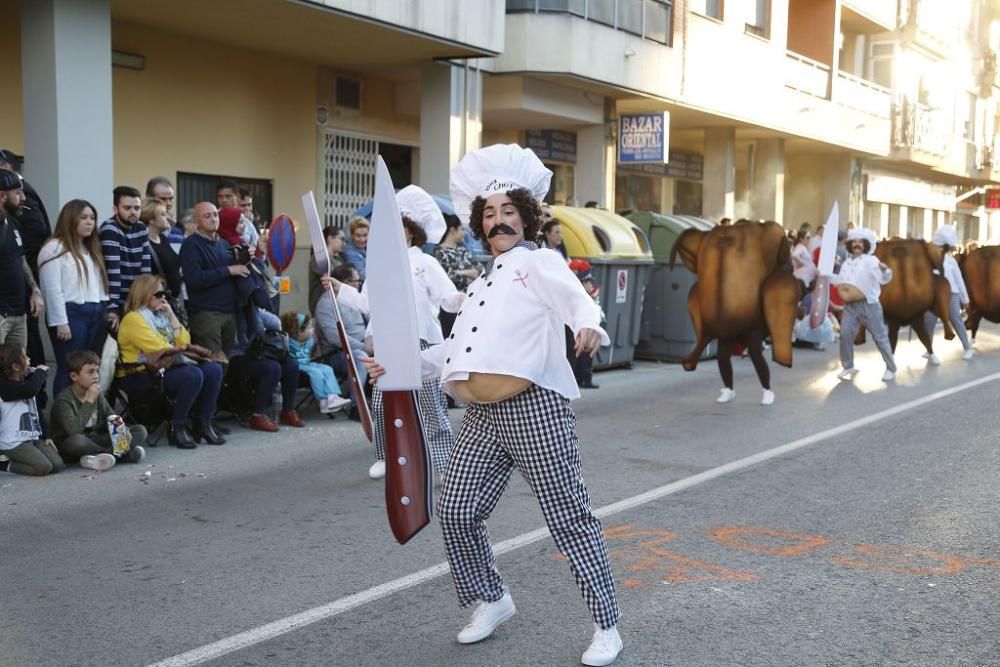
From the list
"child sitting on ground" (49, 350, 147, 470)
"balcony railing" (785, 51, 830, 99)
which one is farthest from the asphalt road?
"balcony railing" (785, 51, 830, 99)

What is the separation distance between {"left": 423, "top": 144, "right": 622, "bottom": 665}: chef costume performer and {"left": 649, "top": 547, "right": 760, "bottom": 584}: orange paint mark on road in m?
1.07

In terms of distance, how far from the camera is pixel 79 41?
34.4 ft

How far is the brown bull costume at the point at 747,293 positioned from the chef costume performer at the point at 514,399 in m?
7.14

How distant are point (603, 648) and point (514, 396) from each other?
95cm

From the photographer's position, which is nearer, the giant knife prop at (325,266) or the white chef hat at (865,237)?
the giant knife prop at (325,266)

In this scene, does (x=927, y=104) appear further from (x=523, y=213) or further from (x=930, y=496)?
(x=523, y=213)

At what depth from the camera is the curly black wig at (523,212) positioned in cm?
431

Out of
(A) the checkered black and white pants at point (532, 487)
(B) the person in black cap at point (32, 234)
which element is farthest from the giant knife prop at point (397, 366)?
(B) the person in black cap at point (32, 234)

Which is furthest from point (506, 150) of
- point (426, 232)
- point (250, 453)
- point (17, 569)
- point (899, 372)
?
point (899, 372)

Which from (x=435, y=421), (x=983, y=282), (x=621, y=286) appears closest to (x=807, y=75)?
(x=983, y=282)

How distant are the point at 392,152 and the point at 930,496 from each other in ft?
40.6

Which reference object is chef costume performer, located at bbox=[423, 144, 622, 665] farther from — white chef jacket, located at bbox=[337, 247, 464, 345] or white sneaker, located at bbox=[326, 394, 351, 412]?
white sneaker, located at bbox=[326, 394, 351, 412]

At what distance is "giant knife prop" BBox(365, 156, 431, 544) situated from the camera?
4.17m

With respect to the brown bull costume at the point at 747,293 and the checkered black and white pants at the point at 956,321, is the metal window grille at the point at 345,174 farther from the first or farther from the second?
the checkered black and white pants at the point at 956,321
